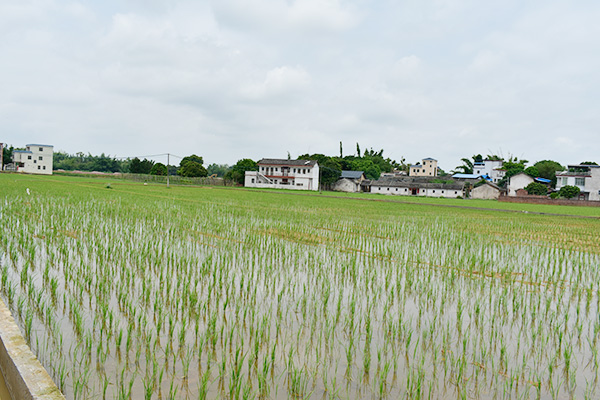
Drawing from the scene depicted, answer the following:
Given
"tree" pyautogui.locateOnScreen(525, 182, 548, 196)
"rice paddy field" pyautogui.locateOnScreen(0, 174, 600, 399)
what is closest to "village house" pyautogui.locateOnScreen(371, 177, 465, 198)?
"tree" pyautogui.locateOnScreen(525, 182, 548, 196)

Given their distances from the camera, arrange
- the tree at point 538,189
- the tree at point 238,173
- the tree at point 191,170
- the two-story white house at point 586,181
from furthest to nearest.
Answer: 1. the tree at point 191,170
2. the tree at point 238,173
3. the tree at point 538,189
4. the two-story white house at point 586,181

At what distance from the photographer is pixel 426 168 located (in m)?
92.4

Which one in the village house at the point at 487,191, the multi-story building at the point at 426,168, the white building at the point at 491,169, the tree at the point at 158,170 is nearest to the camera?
the village house at the point at 487,191

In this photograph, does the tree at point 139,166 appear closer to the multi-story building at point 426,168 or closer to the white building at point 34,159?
the white building at point 34,159

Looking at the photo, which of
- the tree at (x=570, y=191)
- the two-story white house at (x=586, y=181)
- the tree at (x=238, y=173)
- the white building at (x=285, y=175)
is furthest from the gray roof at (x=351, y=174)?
the two-story white house at (x=586, y=181)

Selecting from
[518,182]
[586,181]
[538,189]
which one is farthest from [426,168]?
[586,181]

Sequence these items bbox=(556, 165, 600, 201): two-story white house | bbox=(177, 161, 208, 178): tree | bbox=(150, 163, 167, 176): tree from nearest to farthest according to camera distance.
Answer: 1. bbox=(556, 165, 600, 201): two-story white house
2. bbox=(177, 161, 208, 178): tree
3. bbox=(150, 163, 167, 176): tree

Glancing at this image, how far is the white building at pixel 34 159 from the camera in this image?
62.1 meters

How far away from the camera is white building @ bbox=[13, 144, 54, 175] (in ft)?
204

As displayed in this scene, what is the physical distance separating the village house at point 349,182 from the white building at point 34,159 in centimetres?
4509

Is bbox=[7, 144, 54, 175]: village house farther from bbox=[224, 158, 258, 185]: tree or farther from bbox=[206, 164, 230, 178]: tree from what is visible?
bbox=[206, 164, 230, 178]: tree

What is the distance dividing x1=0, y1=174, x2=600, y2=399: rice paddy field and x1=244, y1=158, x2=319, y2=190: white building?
174 ft

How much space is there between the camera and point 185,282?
4906 millimetres

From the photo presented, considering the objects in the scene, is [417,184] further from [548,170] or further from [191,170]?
[191,170]
